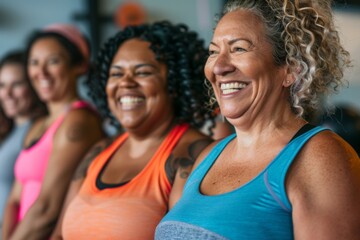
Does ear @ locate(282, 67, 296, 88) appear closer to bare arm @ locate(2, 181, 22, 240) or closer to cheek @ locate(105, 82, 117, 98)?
cheek @ locate(105, 82, 117, 98)

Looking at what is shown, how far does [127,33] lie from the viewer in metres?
2.40

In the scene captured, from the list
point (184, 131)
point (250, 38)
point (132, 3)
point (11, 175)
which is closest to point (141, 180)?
point (184, 131)

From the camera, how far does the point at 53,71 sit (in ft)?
9.97

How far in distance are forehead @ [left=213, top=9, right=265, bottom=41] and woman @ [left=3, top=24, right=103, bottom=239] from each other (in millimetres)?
1145

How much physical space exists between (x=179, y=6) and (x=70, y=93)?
7.40 feet

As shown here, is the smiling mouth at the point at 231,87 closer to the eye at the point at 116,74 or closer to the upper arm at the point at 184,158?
the upper arm at the point at 184,158

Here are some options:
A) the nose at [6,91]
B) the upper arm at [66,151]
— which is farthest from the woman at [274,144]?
the nose at [6,91]

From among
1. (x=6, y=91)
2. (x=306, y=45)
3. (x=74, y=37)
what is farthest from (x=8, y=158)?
(x=306, y=45)

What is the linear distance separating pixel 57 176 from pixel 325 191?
4.79 ft

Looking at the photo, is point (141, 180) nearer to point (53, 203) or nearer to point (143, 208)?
point (143, 208)

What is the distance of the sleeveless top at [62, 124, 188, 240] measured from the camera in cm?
198

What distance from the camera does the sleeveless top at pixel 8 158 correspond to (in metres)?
3.34

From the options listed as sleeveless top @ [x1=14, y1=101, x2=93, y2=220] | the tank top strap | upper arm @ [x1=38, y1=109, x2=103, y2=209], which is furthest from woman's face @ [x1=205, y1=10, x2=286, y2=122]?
sleeveless top @ [x1=14, y1=101, x2=93, y2=220]

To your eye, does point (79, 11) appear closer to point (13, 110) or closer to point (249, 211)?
point (13, 110)
